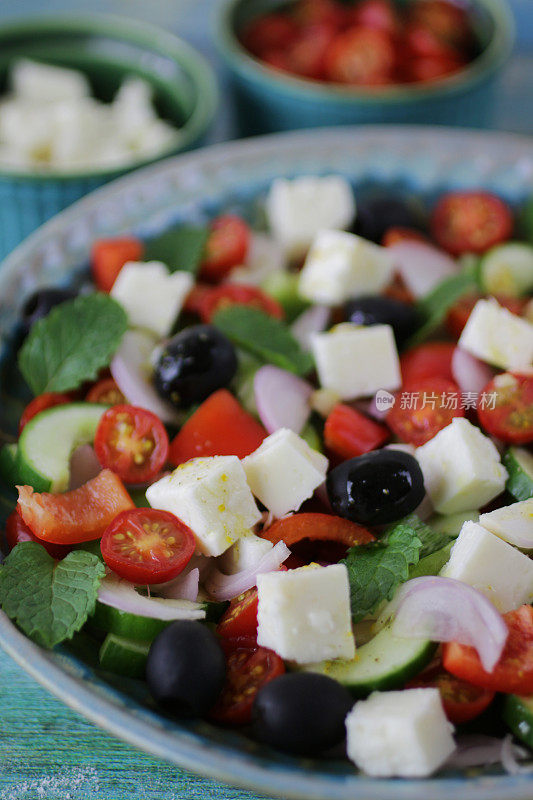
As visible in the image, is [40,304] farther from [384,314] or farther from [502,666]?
[502,666]

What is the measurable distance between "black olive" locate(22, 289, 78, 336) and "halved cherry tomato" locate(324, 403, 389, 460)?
755 mm

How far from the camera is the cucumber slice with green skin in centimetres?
157

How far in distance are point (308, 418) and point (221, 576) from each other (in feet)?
1.53

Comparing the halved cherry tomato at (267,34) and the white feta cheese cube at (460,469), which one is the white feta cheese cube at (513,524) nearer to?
the white feta cheese cube at (460,469)

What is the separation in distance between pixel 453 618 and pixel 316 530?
1.14 ft

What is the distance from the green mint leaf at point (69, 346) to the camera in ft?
7.14

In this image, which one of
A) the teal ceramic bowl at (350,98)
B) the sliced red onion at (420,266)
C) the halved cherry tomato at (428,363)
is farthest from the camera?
the teal ceramic bowl at (350,98)

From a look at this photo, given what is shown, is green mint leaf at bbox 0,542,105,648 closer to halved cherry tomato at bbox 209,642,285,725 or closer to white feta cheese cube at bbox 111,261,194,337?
halved cherry tomato at bbox 209,642,285,725

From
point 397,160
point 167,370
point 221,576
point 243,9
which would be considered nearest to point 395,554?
point 221,576

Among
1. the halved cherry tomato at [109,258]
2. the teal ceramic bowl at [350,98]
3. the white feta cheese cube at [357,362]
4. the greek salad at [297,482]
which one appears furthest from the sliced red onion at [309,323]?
the teal ceramic bowl at [350,98]

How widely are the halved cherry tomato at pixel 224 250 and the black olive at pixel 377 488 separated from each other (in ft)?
2.89

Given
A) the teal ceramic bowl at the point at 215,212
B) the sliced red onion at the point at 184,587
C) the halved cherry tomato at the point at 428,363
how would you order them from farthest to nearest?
the halved cherry tomato at the point at 428,363 → the sliced red onion at the point at 184,587 → the teal ceramic bowl at the point at 215,212

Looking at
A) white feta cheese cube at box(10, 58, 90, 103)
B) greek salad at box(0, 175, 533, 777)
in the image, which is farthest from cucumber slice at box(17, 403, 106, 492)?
white feta cheese cube at box(10, 58, 90, 103)

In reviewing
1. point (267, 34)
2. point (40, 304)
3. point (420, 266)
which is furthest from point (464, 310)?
point (267, 34)
